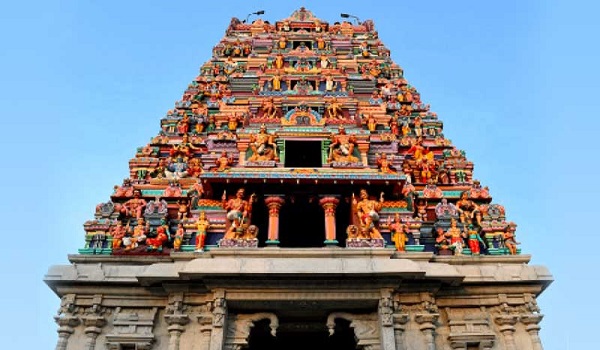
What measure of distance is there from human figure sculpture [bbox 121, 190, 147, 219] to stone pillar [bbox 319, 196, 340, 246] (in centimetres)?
530

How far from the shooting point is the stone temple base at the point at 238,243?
13699mm

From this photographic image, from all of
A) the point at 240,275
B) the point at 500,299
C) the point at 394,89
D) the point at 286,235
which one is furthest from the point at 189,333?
the point at 394,89

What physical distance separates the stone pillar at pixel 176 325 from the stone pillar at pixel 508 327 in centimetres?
775

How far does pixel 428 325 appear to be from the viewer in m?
12.4

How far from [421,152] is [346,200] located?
364cm

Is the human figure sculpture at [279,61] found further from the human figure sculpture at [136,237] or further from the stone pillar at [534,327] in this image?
the stone pillar at [534,327]

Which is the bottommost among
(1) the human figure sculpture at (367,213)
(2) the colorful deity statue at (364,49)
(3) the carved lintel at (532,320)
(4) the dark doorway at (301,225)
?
(3) the carved lintel at (532,320)

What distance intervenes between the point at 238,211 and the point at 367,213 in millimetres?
3624

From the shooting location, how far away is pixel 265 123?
59.3 ft

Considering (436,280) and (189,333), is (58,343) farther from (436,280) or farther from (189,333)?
(436,280)

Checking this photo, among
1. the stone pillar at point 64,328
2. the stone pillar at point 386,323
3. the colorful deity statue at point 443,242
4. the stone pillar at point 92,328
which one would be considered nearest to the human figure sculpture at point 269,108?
the colorful deity statue at point 443,242

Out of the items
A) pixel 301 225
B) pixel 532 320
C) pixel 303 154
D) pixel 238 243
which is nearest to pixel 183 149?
pixel 303 154

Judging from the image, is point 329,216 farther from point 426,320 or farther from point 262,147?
point 426,320

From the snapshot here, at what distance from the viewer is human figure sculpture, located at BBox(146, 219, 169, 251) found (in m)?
14.1
